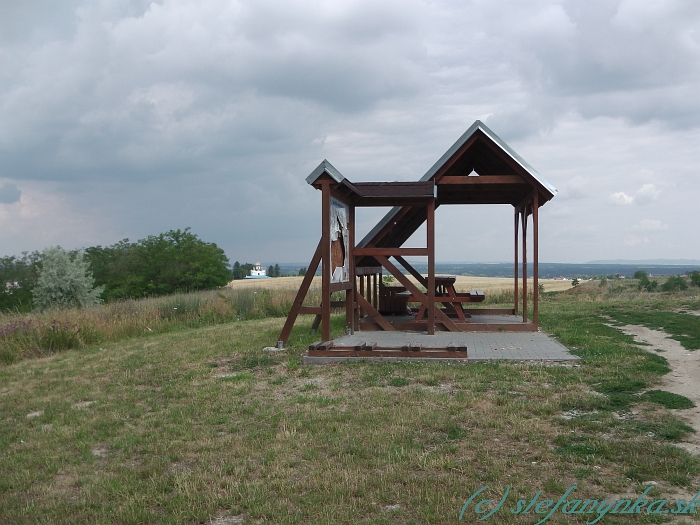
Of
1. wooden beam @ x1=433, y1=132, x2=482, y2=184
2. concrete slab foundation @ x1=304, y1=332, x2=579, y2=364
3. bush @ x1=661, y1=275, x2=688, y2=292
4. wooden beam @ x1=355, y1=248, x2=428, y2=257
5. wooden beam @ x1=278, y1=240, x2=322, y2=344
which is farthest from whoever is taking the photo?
bush @ x1=661, y1=275, x2=688, y2=292

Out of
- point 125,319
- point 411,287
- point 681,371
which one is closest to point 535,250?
point 411,287

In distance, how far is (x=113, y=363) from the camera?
1137cm

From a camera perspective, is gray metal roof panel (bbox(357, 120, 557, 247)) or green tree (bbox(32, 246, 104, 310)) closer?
gray metal roof panel (bbox(357, 120, 557, 247))

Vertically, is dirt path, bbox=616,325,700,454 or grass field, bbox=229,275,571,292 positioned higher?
grass field, bbox=229,275,571,292

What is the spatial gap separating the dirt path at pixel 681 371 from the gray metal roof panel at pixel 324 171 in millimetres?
5893

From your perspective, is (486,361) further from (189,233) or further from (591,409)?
(189,233)

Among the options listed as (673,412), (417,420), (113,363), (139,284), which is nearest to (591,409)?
(673,412)

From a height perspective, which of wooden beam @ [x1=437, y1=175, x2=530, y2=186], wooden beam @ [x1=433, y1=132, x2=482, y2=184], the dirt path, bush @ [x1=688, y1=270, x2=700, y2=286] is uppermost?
wooden beam @ [x1=433, y1=132, x2=482, y2=184]

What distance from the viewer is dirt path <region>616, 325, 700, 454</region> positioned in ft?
20.1

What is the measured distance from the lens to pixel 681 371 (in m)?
8.77

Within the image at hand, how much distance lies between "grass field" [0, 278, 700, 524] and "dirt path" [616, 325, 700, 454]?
15cm

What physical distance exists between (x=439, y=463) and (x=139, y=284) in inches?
1161

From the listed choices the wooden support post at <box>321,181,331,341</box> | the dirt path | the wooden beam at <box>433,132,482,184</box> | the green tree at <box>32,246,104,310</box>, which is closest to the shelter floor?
the wooden support post at <box>321,181,331,341</box>

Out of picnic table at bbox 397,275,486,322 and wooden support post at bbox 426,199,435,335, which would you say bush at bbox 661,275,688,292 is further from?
wooden support post at bbox 426,199,435,335
